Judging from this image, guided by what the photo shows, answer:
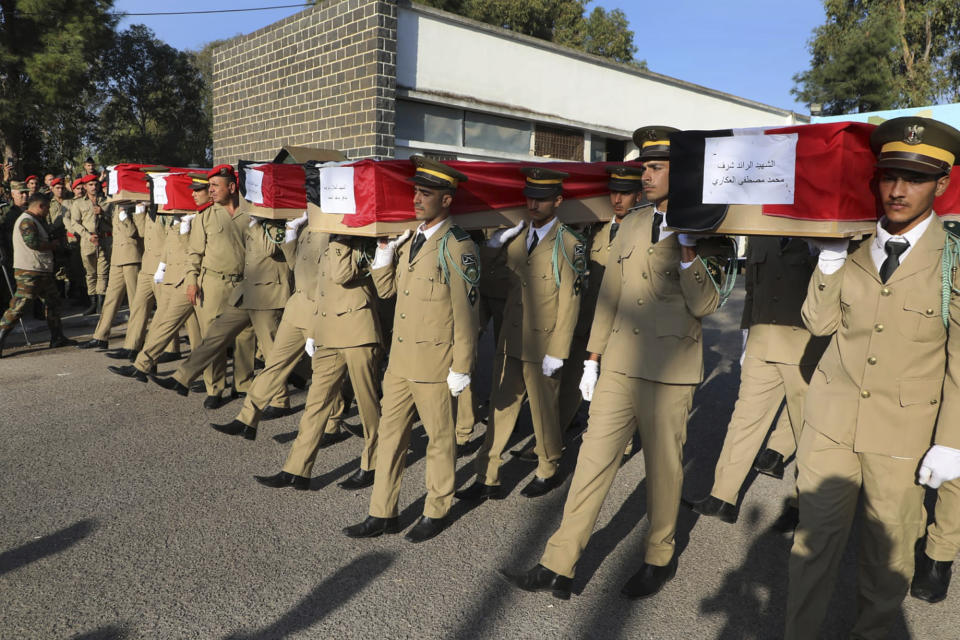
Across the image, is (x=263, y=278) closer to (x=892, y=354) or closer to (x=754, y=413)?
(x=754, y=413)

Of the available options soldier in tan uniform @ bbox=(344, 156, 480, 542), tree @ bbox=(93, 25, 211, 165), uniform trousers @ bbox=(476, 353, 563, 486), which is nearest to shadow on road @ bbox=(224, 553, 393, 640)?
soldier in tan uniform @ bbox=(344, 156, 480, 542)

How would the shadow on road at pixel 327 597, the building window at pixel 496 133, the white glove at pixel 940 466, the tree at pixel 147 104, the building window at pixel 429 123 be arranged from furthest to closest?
the tree at pixel 147 104
the building window at pixel 496 133
the building window at pixel 429 123
the shadow on road at pixel 327 597
the white glove at pixel 940 466

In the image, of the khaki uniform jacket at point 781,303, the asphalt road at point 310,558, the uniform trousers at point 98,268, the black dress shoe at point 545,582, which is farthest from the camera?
the uniform trousers at point 98,268

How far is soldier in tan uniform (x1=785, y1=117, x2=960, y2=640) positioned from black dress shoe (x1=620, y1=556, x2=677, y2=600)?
2.24 ft

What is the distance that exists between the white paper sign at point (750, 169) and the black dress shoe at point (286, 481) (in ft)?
9.30

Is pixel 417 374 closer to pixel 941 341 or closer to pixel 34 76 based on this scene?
pixel 941 341

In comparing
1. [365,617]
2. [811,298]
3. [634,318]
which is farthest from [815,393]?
[365,617]

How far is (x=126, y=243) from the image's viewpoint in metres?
8.40

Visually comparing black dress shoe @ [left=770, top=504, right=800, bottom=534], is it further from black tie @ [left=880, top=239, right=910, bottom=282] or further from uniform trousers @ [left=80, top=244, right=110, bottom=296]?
uniform trousers @ [left=80, top=244, right=110, bottom=296]

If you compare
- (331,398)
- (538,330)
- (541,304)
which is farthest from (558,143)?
(331,398)

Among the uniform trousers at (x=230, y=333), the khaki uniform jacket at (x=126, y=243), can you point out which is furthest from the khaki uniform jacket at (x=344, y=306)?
the khaki uniform jacket at (x=126, y=243)

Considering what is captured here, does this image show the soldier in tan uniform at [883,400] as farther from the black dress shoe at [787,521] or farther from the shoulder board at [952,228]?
the black dress shoe at [787,521]

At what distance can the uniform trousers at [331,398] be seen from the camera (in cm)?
427

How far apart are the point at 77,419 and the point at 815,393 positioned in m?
5.35
